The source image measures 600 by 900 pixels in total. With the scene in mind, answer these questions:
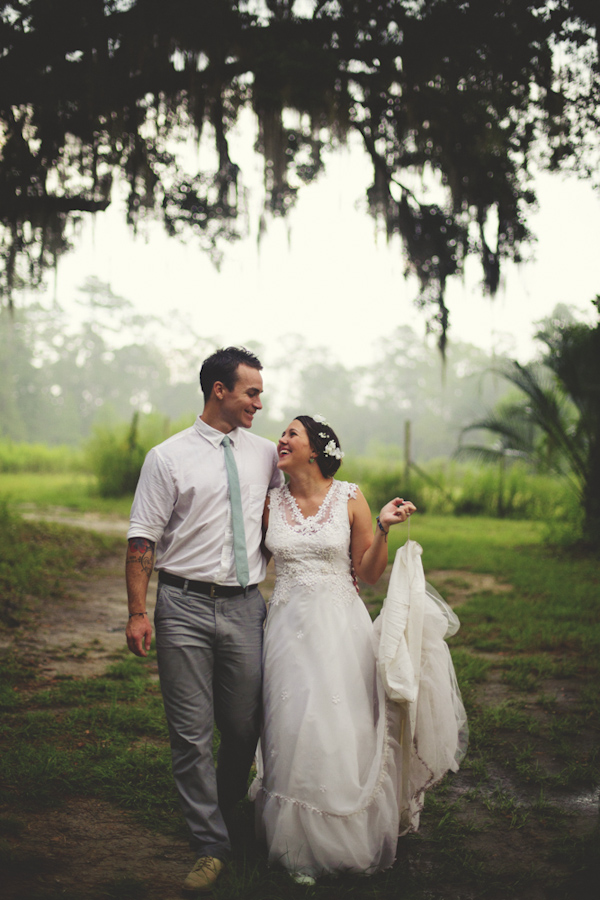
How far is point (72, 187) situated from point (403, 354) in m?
57.3

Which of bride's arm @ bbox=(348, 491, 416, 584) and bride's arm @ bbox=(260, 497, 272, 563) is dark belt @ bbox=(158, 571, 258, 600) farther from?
bride's arm @ bbox=(348, 491, 416, 584)

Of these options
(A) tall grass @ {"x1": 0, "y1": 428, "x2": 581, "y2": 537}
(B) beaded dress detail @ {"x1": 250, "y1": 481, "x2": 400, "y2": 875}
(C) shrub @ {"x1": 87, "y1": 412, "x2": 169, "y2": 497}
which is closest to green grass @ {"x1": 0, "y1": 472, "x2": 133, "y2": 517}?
(A) tall grass @ {"x1": 0, "y1": 428, "x2": 581, "y2": 537}

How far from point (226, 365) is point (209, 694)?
134cm

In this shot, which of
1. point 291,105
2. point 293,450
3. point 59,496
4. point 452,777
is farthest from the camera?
point 59,496

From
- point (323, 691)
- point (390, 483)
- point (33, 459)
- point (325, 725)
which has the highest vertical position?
point (323, 691)

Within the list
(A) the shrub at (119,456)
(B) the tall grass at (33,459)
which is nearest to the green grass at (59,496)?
(A) the shrub at (119,456)

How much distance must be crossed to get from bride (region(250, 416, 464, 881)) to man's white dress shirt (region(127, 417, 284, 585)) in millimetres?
211

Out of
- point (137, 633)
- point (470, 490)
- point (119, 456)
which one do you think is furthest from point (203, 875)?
point (119, 456)

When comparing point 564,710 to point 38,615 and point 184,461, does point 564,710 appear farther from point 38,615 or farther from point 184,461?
point 38,615

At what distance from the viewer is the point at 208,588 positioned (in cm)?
283

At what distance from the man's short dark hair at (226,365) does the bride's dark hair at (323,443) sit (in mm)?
358

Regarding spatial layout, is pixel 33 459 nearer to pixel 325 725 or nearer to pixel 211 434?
pixel 211 434

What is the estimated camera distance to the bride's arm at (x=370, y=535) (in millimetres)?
2879

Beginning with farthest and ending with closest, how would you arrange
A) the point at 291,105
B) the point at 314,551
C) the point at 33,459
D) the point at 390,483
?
the point at 33,459
the point at 390,483
the point at 291,105
the point at 314,551
